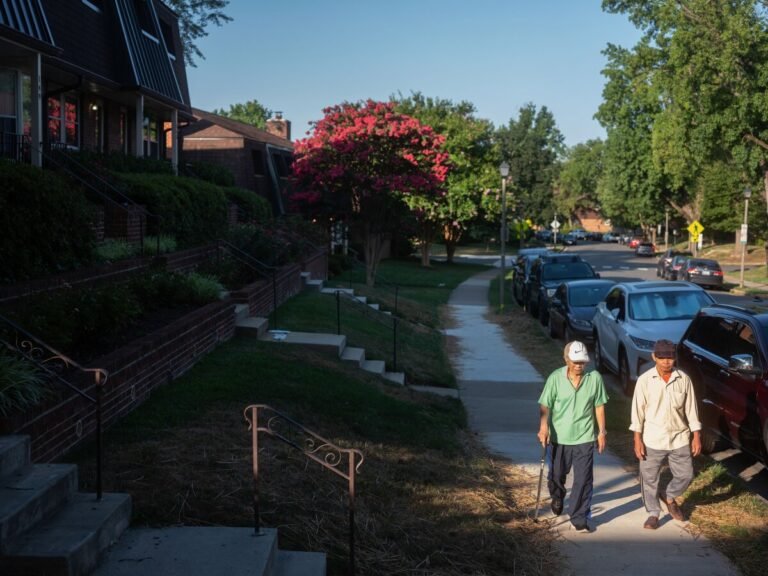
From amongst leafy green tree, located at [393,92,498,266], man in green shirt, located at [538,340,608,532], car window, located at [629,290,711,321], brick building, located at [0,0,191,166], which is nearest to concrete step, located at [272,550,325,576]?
man in green shirt, located at [538,340,608,532]

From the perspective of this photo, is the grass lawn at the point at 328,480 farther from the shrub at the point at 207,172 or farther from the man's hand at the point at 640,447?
the shrub at the point at 207,172

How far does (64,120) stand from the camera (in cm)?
2097

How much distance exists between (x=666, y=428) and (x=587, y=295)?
1334 cm

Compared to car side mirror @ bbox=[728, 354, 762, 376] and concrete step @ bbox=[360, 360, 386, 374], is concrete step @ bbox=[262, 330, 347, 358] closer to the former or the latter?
concrete step @ bbox=[360, 360, 386, 374]

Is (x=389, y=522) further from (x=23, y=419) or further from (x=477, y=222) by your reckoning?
(x=477, y=222)

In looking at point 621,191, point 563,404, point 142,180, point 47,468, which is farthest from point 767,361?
point 621,191

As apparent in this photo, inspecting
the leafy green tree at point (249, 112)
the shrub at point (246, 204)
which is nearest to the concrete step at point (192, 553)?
the shrub at point (246, 204)

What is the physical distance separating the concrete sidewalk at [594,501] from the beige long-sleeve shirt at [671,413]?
27.8 inches

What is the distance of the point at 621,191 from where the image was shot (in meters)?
81.0

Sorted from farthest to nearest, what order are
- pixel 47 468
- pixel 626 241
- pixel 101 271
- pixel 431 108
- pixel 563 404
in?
pixel 626 241
pixel 431 108
pixel 101 271
pixel 563 404
pixel 47 468

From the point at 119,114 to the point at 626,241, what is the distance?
106 m

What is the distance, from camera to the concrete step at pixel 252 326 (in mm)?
12562

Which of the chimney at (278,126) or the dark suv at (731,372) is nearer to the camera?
the dark suv at (731,372)

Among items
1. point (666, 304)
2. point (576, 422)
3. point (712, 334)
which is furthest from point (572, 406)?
point (666, 304)
